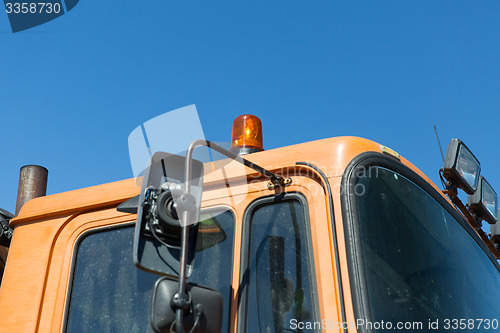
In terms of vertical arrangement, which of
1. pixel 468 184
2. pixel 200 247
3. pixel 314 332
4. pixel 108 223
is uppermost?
pixel 468 184

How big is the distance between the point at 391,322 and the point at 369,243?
304 mm

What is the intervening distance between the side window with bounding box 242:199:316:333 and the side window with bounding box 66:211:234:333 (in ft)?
0.32

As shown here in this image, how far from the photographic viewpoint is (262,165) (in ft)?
8.70

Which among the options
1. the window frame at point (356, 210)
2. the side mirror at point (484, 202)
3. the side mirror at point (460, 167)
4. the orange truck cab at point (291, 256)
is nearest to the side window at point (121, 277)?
the orange truck cab at point (291, 256)

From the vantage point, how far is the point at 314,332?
2.17 meters

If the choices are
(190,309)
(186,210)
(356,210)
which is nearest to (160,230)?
(186,210)

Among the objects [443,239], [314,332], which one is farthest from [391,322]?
[443,239]

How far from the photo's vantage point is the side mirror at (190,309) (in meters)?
1.99

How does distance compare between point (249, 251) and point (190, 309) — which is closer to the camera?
point (190, 309)

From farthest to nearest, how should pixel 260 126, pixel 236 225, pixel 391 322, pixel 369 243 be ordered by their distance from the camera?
pixel 260 126 → pixel 236 225 → pixel 369 243 → pixel 391 322

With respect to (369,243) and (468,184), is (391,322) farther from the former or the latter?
(468,184)

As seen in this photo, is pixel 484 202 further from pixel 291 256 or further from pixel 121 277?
pixel 121 277

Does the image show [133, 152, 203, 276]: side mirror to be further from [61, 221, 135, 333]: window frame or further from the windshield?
the windshield

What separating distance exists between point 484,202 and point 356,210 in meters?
1.45
